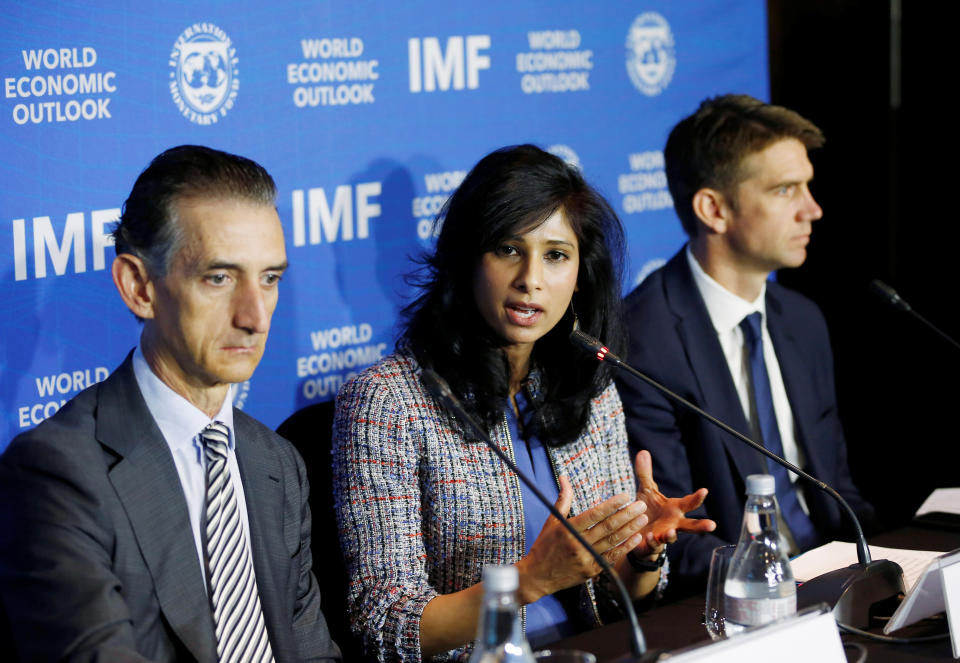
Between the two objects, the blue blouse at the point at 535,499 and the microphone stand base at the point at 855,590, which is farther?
the blue blouse at the point at 535,499

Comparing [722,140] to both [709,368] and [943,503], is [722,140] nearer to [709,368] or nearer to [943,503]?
[709,368]

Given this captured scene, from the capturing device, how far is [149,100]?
7.71 ft

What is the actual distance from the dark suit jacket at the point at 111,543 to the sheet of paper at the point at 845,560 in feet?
3.17

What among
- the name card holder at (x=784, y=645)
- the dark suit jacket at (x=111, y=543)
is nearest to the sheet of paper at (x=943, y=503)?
the name card holder at (x=784, y=645)

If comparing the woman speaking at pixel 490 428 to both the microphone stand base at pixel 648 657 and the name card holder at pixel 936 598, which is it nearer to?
the name card holder at pixel 936 598

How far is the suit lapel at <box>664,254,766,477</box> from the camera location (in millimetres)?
2855

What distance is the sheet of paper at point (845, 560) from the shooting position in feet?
6.88

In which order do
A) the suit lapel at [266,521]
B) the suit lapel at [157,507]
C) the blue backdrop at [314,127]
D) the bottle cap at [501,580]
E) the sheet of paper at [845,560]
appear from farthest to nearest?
the blue backdrop at [314,127] < the sheet of paper at [845,560] < the suit lapel at [266,521] < the suit lapel at [157,507] < the bottle cap at [501,580]

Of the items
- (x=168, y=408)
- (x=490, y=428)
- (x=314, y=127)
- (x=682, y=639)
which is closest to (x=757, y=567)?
(x=682, y=639)

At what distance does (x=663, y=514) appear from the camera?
7.06ft

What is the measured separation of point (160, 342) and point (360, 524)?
56 centimetres

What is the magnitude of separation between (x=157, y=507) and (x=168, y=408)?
0.17 m

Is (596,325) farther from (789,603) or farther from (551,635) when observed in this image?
(789,603)

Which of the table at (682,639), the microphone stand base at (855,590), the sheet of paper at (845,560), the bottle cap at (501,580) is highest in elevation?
the bottle cap at (501,580)
